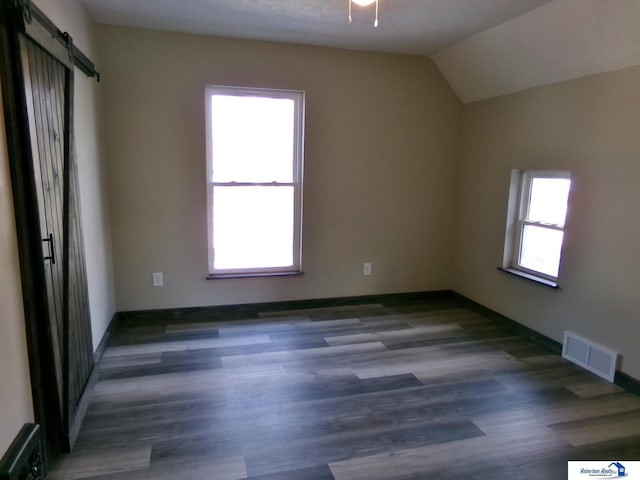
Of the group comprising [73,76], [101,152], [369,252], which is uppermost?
[73,76]

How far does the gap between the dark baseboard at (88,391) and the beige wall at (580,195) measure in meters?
3.35

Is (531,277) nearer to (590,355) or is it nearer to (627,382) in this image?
(590,355)

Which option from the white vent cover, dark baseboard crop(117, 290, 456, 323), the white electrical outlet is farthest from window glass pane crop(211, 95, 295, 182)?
the white vent cover

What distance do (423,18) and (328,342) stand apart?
2609 mm

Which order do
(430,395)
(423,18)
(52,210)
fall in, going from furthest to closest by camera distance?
(423,18) < (430,395) < (52,210)

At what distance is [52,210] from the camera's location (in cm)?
200

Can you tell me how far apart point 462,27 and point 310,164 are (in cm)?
169

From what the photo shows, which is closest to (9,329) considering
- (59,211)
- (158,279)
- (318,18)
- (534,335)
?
(59,211)

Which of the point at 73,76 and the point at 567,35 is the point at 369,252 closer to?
the point at 567,35

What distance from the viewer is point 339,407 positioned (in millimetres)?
2453

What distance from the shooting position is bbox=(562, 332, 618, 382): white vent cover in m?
2.78

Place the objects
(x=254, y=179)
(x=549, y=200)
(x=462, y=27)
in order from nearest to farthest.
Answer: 1. (x=462, y=27)
2. (x=549, y=200)
3. (x=254, y=179)

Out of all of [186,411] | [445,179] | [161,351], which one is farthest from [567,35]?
[161,351]

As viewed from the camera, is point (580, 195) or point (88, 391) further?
point (580, 195)
